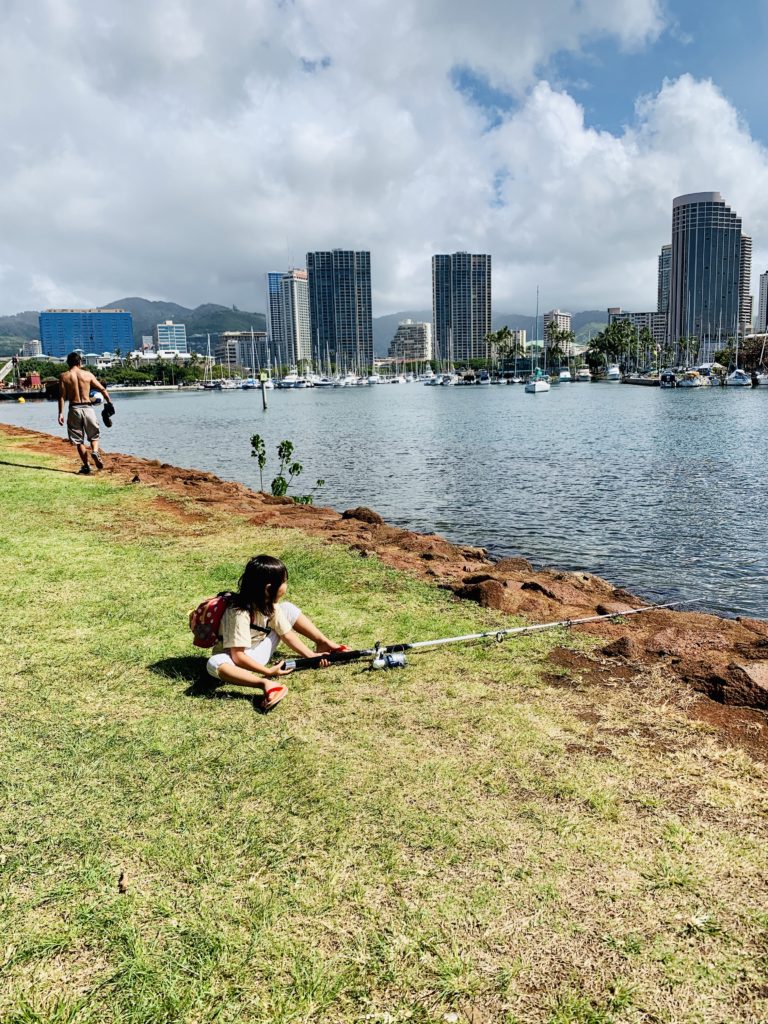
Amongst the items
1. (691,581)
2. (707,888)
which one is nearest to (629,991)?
(707,888)

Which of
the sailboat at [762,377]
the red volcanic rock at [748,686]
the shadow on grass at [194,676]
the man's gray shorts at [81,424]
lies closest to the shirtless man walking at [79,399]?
the man's gray shorts at [81,424]

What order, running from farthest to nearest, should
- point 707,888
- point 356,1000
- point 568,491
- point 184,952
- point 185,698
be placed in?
point 568,491
point 185,698
point 707,888
point 184,952
point 356,1000

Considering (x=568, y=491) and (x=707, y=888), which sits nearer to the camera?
(x=707, y=888)

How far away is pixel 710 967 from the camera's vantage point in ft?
9.15

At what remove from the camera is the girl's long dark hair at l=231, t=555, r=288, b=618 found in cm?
507

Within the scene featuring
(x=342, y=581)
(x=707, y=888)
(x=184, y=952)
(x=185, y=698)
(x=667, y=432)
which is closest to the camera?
(x=184, y=952)

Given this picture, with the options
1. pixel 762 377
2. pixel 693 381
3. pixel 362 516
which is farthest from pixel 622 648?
pixel 762 377

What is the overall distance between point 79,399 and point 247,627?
11.5 meters

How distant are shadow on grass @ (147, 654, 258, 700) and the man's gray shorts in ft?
36.3

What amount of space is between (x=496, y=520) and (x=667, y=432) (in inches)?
1160

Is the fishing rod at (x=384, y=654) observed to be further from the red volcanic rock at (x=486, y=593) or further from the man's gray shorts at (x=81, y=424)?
the man's gray shorts at (x=81, y=424)

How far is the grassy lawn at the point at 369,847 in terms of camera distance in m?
2.70

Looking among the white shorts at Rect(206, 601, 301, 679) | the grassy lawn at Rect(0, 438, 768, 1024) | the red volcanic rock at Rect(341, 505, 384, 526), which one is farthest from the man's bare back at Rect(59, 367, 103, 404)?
the white shorts at Rect(206, 601, 301, 679)

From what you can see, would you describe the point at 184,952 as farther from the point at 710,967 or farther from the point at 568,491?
the point at 568,491
